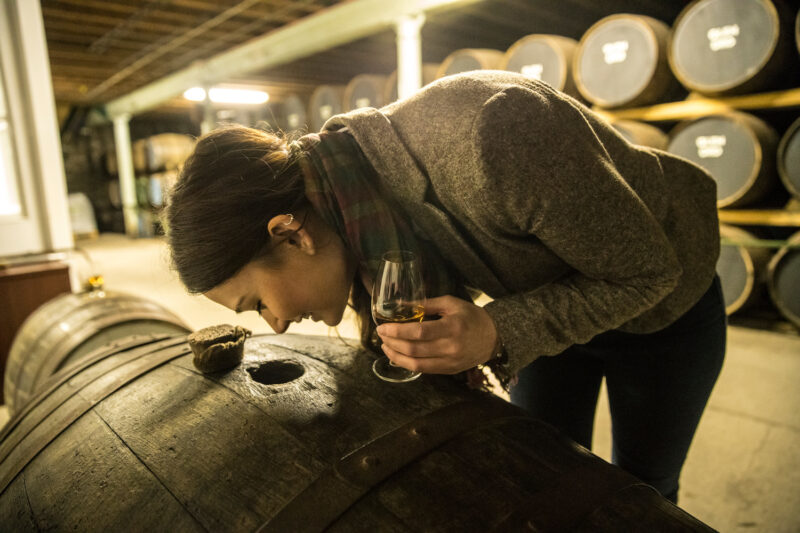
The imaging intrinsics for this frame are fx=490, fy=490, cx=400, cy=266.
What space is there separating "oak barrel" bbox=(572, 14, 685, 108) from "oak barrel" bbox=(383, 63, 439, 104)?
61.0 inches

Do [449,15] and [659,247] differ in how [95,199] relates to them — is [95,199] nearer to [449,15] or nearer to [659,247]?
[449,15]

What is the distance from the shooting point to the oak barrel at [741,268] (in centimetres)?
390

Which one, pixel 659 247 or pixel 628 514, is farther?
pixel 659 247

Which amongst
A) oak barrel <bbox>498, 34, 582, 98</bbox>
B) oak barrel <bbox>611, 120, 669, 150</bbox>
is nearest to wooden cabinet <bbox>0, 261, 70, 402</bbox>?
oak barrel <bbox>498, 34, 582, 98</bbox>

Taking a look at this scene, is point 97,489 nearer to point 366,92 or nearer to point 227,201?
point 227,201

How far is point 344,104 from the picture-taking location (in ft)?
19.1

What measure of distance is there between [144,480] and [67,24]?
7420mm

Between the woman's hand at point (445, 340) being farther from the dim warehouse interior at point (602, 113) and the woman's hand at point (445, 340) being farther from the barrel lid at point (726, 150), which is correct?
the barrel lid at point (726, 150)

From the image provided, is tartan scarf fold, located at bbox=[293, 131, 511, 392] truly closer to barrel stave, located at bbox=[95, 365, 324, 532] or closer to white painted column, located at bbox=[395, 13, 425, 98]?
barrel stave, located at bbox=[95, 365, 324, 532]

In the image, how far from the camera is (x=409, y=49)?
4.71 m

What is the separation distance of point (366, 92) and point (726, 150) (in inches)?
140

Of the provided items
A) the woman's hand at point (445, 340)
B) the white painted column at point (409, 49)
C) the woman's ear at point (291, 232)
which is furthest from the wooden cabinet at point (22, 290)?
the white painted column at point (409, 49)

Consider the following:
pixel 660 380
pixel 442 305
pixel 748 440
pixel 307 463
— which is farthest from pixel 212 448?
pixel 748 440

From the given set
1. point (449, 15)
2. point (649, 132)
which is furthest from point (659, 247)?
point (449, 15)
